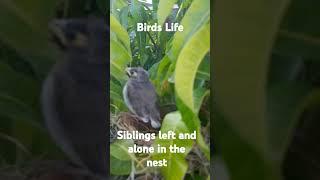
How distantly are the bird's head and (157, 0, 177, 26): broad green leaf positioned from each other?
10cm

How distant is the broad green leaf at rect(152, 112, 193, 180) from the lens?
3.13ft

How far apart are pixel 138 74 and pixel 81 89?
114mm

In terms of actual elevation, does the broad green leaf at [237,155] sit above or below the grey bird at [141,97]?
below

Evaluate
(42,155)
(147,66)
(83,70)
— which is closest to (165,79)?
(147,66)

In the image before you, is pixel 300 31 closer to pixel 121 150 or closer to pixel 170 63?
pixel 170 63

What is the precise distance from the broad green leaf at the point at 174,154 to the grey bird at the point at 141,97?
0.03 metres

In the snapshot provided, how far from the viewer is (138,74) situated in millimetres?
949

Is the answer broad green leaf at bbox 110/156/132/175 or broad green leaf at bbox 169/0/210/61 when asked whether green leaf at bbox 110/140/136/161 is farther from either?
broad green leaf at bbox 169/0/210/61

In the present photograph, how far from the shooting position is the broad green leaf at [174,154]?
0.95 meters

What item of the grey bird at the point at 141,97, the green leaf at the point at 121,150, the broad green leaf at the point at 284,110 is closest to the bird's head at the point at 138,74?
the grey bird at the point at 141,97

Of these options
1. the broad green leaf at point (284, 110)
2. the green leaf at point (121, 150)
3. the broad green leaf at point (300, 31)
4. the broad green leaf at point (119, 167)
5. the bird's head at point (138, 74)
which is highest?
the broad green leaf at point (300, 31)

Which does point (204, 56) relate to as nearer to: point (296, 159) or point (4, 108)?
point (296, 159)

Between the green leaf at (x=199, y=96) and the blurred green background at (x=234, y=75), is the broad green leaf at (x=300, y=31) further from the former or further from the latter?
the green leaf at (x=199, y=96)

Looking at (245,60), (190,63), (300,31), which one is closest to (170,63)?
(190,63)
